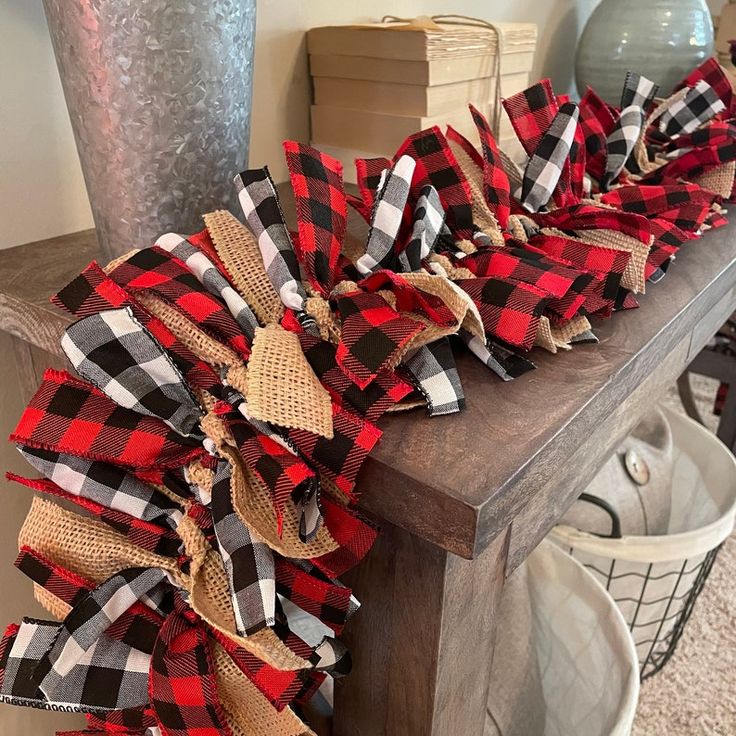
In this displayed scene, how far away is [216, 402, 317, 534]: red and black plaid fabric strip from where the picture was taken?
Result: 1.03 ft

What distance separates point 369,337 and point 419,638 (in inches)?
7.0

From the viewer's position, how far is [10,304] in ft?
1.51

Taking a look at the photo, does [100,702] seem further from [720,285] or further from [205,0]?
[720,285]

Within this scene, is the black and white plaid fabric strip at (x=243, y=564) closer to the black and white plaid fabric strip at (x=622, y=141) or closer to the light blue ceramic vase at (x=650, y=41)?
the black and white plaid fabric strip at (x=622, y=141)

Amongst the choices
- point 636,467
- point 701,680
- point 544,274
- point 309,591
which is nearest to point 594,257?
point 544,274


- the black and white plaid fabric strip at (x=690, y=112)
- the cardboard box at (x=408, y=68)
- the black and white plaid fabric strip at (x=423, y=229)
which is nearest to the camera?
the black and white plaid fabric strip at (x=423, y=229)

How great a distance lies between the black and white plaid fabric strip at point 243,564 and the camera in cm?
33

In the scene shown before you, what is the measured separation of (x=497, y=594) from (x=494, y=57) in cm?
53

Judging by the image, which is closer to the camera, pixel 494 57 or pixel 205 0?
pixel 205 0

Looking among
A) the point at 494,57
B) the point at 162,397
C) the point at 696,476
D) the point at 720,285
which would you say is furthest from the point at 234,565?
the point at 696,476

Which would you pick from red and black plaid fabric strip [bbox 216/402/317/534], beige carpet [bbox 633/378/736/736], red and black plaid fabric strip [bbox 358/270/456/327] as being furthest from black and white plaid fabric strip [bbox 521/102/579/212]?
beige carpet [bbox 633/378/736/736]

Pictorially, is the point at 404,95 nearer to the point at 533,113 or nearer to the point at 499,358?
the point at 533,113

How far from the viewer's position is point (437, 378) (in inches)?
14.2

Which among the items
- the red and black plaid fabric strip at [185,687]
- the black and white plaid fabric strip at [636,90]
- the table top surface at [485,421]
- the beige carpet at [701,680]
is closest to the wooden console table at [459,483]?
the table top surface at [485,421]
